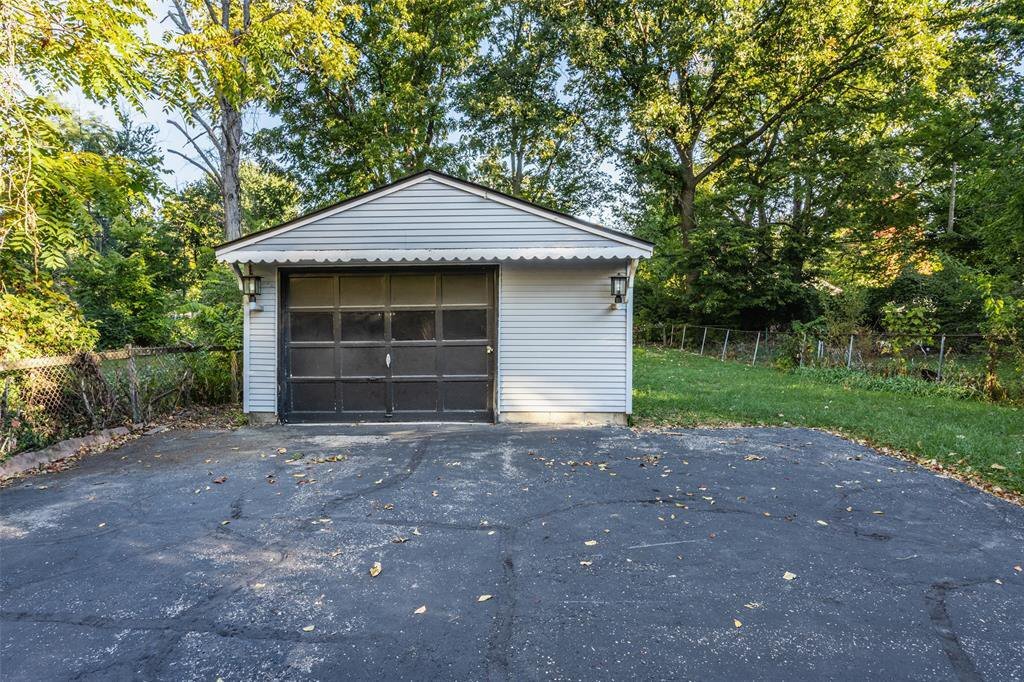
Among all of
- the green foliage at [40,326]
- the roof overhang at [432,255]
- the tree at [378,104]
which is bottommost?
the green foliage at [40,326]

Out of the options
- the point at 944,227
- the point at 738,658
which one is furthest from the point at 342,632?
the point at 944,227

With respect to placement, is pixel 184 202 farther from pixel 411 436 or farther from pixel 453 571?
pixel 453 571

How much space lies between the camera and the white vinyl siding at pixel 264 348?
24.7 feet

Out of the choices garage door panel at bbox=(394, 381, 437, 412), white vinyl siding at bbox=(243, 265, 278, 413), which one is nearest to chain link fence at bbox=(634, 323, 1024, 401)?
garage door panel at bbox=(394, 381, 437, 412)

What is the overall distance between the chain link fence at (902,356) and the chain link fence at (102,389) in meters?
13.3

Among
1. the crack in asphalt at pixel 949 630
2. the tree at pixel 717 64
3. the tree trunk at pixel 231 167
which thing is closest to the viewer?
the crack in asphalt at pixel 949 630

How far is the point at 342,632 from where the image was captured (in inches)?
98.9

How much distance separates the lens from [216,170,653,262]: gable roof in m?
7.11

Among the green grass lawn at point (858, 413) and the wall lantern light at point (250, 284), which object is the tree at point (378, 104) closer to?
the wall lantern light at point (250, 284)

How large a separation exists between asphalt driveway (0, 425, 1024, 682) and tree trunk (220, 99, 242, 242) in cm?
963

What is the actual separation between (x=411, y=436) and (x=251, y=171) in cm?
3066

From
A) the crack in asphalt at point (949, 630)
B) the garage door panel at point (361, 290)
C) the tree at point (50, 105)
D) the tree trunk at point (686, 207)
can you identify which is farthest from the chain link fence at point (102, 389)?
the tree trunk at point (686, 207)

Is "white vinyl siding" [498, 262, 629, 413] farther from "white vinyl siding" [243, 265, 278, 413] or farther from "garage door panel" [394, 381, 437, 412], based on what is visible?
"white vinyl siding" [243, 265, 278, 413]

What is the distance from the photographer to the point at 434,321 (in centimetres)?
761
